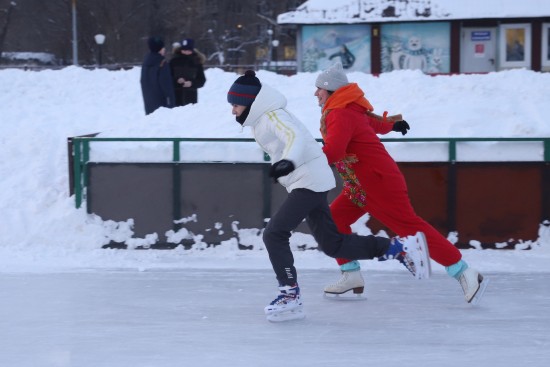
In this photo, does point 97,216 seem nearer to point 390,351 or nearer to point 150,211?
point 150,211

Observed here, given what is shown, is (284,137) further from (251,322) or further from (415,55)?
(415,55)

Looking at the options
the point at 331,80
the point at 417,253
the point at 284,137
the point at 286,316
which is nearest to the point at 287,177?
the point at 284,137

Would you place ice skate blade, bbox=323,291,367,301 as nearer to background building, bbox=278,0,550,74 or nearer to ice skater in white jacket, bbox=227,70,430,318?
ice skater in white jacket, bbox=227,70,430,318

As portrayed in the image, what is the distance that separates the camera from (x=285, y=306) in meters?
5.35

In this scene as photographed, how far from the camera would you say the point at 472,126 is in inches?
332

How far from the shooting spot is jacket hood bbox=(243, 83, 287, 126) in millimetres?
5188

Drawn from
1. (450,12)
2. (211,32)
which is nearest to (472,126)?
(450,12)

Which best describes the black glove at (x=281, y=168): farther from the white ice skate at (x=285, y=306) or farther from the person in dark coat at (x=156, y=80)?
the person in dark coat at (x=156, y=80)

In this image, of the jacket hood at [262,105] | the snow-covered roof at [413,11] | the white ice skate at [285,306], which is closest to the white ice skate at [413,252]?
the white ice skate at [285,306]

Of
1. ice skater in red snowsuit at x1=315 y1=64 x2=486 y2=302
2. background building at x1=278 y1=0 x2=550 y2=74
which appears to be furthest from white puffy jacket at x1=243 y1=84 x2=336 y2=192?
background building at x1=278 y1=0 x2=550 y2=74

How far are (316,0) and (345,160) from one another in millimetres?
19990

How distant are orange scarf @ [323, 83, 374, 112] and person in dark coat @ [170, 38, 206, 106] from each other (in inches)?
227

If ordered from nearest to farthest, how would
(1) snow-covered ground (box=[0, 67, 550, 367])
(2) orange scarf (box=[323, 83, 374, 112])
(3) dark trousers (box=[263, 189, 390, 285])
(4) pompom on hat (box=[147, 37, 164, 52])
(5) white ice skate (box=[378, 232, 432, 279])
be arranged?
(1) snow-covered ground (box=[0, 67, 550, 367])
(3) dark trousers (box=[263, 189, 390, 285])
(2) orange scarf (box=[323, 83, 374, 112])
(5) white ice skate (box=[378, 232, 432, 279])
(4) pompom on hat (box=[147, 37, 164, 52])

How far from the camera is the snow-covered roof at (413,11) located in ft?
77.7
